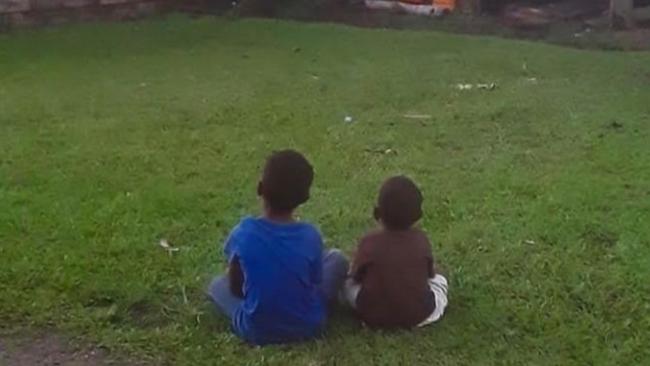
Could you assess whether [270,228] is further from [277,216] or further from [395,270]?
[395,270]

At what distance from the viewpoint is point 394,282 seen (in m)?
3.77

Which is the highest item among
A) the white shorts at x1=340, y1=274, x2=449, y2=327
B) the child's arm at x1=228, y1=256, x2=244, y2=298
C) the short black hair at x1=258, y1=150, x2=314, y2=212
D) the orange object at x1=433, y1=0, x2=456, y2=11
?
the short black hair at x1=258, y1=150, x2=314, y2=212

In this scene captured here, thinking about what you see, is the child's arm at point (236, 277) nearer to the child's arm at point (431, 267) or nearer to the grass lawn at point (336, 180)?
the grass lawn at point (336, 180)

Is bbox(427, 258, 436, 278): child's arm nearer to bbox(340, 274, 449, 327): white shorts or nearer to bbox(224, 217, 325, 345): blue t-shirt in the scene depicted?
bbox(340, 274, 449, 327): white shorts

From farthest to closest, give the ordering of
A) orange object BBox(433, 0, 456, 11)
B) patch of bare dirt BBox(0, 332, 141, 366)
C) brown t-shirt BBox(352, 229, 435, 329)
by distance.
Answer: orange object BBox(433, 0, 456, 11)
brown t-shirt BBox(352, 229, 435, 329)
patch of bare dirt BBox(0, 332, 141, 366)

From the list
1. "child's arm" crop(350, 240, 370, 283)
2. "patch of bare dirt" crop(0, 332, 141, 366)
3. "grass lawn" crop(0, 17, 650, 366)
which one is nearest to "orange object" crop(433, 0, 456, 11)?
"grass lawn" crop(0, 17, 650, 366)

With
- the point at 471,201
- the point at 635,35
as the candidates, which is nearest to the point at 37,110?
the point at 471,201

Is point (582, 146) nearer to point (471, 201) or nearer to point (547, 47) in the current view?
point (471, 201)

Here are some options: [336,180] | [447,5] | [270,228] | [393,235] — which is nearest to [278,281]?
[270,228]

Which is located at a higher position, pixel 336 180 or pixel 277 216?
pixel 277 216

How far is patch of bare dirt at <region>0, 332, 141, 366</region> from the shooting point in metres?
3.66

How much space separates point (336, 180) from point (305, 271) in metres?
1.68

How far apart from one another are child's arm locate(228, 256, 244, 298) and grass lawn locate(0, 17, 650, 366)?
0.44 ft

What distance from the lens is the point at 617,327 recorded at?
12.5 feet
